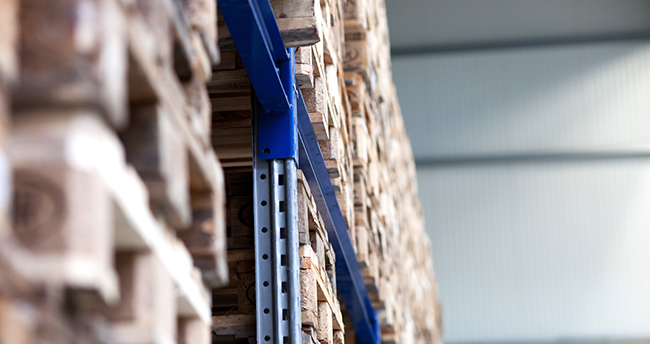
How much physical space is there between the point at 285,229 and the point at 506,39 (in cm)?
1524

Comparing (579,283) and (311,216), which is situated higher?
(579,283)

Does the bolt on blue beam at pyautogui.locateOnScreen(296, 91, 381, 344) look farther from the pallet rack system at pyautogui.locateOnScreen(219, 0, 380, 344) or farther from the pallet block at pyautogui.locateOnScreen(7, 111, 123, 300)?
the pallet block at pyautogui.locateOnScreen(7, 111, 123, 300)

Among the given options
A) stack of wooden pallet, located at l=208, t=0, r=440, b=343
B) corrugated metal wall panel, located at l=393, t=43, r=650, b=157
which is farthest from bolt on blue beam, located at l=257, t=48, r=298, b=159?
corrugated metal wall panel, located at l=393, t=43, r=650, b=157

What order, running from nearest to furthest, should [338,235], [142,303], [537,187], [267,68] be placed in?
[142,303]
[267,68]
[338,235]
[537,187]

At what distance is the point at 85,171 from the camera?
3.15 feet

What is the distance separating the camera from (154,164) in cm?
118

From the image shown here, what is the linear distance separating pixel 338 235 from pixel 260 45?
1.93 metres

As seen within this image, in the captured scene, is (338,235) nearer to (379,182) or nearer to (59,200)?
(379,182)

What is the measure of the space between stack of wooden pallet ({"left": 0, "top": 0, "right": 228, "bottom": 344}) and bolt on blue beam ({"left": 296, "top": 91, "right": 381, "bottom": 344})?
7.82 ft

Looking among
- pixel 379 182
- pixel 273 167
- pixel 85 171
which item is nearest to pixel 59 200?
pixel 85 171

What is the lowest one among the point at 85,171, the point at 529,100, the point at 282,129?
the point at 85,171

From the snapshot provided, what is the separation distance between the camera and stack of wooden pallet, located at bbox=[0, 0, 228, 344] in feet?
2.97

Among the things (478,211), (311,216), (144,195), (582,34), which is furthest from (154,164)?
(582,34)

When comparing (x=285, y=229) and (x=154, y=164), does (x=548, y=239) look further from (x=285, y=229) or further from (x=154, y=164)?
(x=154, y=164)
